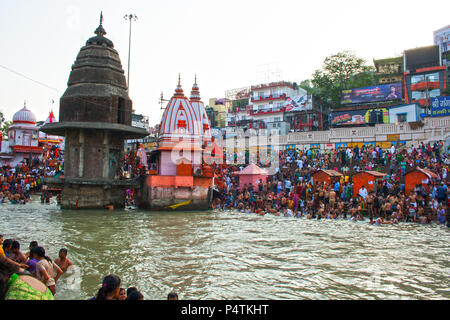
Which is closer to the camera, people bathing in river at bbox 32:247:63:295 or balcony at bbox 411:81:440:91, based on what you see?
people bathing in river at bbox 32:247:63:295

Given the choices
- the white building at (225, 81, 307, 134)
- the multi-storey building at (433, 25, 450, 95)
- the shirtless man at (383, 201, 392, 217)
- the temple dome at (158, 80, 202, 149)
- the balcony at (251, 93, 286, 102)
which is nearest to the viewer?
the shirtless man at (383, 201, 392, 217)

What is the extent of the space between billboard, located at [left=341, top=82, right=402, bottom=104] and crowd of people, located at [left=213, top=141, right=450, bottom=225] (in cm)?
1460

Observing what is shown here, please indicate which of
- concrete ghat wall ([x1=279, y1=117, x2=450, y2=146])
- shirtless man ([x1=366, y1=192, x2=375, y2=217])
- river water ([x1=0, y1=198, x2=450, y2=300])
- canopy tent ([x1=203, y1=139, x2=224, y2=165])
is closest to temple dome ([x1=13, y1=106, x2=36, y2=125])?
canopy tent ([x1=203, y1=139, x2=224, y2=165])

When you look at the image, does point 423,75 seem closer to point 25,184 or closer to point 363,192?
point 363,192

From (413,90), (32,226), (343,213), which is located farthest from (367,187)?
(413,90)

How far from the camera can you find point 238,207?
22984 millimetres

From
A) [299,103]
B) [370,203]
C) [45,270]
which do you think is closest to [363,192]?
[370,203]

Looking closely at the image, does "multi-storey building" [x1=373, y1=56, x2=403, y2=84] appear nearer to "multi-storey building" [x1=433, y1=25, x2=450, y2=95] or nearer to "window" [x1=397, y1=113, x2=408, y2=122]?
Result: "multi-storey building" [x1=433, y1=25, x2=450, y2=95]

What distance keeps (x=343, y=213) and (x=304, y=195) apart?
10.4 ft

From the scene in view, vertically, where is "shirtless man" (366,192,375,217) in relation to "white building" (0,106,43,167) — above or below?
below

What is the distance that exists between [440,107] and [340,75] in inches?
778

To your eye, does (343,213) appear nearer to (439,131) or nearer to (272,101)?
(439,131)

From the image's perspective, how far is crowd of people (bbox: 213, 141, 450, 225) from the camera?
674 inches

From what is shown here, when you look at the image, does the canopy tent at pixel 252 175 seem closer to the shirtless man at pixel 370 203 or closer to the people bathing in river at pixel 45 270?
the shirtless man at pixel 370 203
